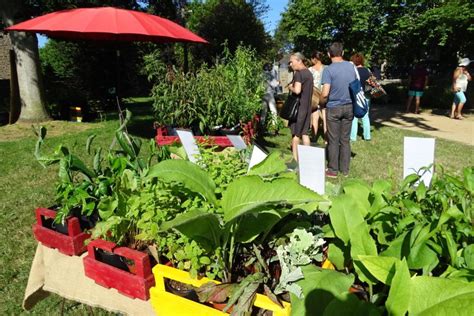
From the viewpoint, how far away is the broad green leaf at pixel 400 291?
0.91 m

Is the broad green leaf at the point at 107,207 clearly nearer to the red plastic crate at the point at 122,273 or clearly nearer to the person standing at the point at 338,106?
the red plastic crate at the point at 122,273

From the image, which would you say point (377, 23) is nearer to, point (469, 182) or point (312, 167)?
point (312, 167)

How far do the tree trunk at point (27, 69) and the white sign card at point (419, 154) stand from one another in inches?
390

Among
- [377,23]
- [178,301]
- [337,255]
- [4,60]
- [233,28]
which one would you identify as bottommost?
[178,301]

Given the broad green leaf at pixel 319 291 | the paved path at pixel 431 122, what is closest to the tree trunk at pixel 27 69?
the paved path at pixel 431 122

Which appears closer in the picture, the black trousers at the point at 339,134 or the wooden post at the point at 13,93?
the black trousers at the point at 339,134

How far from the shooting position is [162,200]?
1.44 meters

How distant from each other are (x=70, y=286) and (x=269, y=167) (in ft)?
3.53

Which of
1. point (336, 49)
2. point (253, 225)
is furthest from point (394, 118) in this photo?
point (253, 225)

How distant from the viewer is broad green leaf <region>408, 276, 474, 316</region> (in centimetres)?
80

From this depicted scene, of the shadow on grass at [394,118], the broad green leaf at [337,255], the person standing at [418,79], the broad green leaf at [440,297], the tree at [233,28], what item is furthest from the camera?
the tree at [233,28]

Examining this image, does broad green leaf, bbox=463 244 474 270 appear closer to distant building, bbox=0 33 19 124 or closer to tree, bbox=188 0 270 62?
distant building, bbox=0 33 19 124

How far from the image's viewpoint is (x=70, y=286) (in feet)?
5.55

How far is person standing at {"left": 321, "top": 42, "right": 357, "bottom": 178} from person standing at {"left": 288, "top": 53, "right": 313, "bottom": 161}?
10.2 inches
